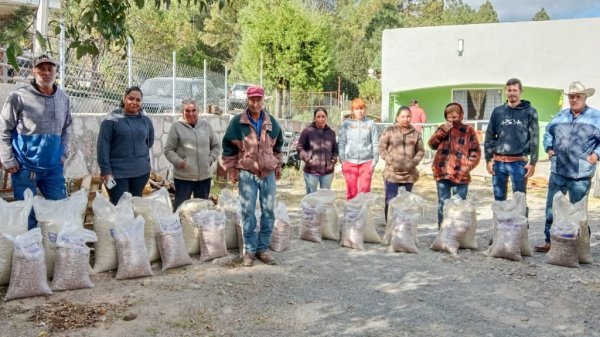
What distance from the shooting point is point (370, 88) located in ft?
95.6

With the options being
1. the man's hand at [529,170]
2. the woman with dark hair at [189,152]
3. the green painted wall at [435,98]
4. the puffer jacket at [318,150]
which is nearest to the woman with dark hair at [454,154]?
the man's hand at [529,170]

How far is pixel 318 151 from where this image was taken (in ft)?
20.4

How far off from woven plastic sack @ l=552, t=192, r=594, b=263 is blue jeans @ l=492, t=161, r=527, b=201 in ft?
1.59

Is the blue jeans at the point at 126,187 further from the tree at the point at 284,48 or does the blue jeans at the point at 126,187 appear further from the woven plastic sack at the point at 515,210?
the tree at the point at 284,48

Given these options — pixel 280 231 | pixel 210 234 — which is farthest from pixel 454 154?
pixel 210 234

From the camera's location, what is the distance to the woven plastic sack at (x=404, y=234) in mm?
5297

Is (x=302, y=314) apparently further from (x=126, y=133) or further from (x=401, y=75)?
(x=401, y=75)

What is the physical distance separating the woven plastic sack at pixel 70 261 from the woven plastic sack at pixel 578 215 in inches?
154

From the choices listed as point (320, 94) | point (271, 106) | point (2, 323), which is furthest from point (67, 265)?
point (320, 94)

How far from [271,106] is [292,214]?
11876 millimetres

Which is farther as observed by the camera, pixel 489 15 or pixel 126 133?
pixel 489 15

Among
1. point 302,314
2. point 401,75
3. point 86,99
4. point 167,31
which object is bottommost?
point 302,314

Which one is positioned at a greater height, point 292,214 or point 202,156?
point 202,156

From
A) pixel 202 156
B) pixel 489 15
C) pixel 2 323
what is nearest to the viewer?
pixel 2 323
